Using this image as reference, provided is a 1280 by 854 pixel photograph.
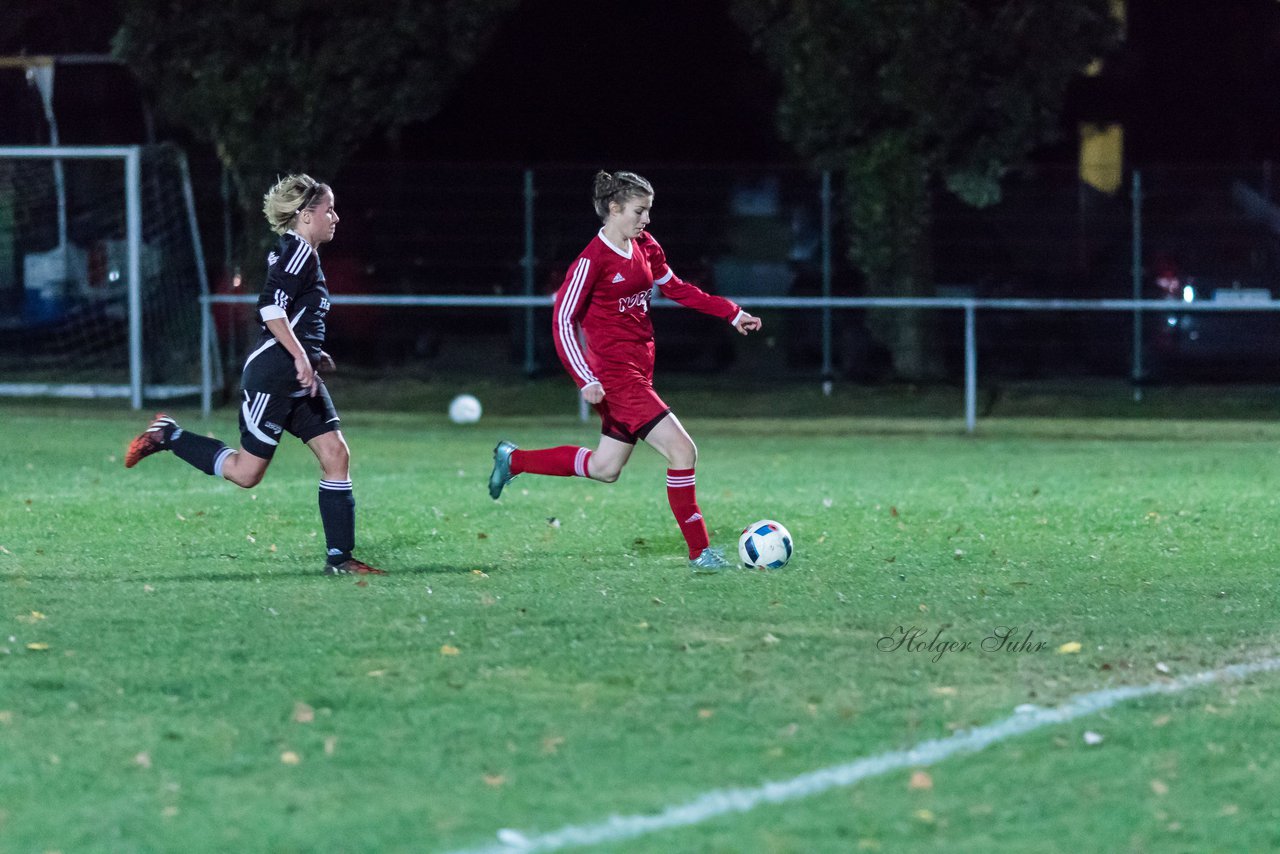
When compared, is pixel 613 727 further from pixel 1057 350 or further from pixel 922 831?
pixel 1057 350

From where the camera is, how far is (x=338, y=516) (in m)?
8.25

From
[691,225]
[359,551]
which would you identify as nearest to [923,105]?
[691,225]

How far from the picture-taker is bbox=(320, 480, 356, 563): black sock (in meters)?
8.25

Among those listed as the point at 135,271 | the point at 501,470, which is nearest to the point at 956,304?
the point at 135,271

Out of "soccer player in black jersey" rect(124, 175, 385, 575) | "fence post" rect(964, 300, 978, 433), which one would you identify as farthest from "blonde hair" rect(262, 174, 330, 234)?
"fence post" rect(964, 300, 978, 433)

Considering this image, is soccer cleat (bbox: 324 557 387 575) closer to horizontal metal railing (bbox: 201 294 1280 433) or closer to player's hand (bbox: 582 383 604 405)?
player's hand (bbox: 582 383 604 405)

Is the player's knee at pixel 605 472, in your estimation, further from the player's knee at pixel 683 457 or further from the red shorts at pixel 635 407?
the player's knee at pixel 683 457

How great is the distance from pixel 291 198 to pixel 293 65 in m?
11.2

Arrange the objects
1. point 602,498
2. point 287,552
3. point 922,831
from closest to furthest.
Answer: point 922,831, point 287,552, point 602,498

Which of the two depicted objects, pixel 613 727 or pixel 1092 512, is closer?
pixel 613 727

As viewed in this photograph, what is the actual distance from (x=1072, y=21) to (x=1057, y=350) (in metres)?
3.21

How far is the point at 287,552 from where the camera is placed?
891 cm

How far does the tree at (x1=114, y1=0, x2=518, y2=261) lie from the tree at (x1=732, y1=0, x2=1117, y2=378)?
3.11 metres

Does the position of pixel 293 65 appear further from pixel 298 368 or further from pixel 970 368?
Result: pixel 298 368
